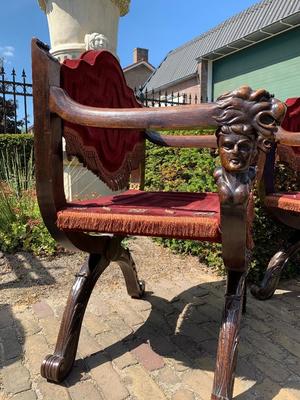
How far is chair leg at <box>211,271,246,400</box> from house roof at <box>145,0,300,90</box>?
10237mm

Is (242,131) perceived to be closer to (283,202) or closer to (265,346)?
(283,202)

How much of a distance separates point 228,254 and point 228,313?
25 centimetres

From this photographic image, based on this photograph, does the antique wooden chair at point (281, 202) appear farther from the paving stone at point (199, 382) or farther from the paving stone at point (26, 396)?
the paving stone at point (26, 396)

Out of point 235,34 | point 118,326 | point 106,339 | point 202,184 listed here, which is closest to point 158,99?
point 235,34

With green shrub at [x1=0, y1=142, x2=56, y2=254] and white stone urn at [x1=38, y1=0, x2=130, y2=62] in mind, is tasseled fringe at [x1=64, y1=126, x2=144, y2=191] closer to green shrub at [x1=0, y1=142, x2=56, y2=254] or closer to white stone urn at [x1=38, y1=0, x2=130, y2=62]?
green shrub at [x1=0, y1=142, x2=56, y2=254]

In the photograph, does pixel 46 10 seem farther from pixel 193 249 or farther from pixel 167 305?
pixel 167 305

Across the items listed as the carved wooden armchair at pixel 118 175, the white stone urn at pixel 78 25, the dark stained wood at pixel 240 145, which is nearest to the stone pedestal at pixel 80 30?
the white stone urn at pixel 78 25

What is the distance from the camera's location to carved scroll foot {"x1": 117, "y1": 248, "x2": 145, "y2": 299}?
1.74m

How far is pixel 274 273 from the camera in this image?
77.9 inches

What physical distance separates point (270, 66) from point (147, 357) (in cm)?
1186

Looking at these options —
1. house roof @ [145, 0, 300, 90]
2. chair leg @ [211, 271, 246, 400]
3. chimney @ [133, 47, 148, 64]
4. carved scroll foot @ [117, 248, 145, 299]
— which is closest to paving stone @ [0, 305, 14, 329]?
carved scroll foot @ [117, 248, 145, 299]

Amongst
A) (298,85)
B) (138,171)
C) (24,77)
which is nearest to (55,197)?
(138,171)

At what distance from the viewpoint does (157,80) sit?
18.1 m

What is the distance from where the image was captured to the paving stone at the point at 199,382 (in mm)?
1237
